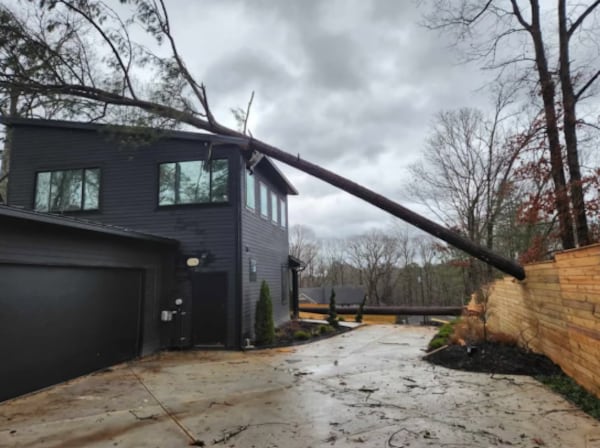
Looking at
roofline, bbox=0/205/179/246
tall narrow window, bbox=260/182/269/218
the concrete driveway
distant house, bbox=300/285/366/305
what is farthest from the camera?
distant house, bbox=300/285/366/305

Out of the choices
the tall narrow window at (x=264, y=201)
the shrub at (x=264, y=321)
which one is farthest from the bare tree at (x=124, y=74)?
the shrub at (x=264, y=321)

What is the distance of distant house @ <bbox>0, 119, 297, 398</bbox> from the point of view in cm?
895

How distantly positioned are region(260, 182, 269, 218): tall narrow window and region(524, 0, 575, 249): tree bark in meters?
7.60

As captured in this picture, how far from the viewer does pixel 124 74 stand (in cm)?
842

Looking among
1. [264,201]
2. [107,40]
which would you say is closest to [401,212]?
[264,201]

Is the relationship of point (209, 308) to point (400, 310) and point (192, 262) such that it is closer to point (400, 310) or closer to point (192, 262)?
point (192, 262)

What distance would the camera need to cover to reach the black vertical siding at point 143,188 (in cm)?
913

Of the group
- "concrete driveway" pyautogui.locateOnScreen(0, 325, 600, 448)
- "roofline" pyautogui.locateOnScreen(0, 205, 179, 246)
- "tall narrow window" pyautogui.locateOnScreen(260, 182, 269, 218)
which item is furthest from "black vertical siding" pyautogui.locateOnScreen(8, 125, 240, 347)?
"concrete driveway" pyautogui.locateOnScreen(0, 325, 600, 448)

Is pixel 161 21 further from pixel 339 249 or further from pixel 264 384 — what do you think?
pixel 339 249

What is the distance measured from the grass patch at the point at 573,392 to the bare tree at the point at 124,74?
8.41 ft

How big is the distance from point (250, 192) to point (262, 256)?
199 centimetres

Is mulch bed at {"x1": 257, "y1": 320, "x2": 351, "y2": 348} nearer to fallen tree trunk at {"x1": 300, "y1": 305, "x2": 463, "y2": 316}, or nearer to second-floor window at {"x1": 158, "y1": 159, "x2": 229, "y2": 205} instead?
second-floor window at {"x1": 158, "y1": 159, "x2": 229, "y2": 205}

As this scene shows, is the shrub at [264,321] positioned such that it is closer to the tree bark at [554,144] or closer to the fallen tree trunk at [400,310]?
the tree bark at [554,144]

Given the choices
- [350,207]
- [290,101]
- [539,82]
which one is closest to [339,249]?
[350,207]
